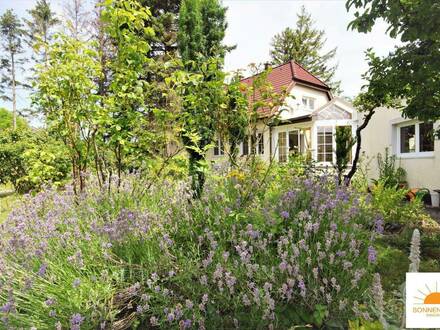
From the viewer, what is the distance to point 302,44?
93.0 ft

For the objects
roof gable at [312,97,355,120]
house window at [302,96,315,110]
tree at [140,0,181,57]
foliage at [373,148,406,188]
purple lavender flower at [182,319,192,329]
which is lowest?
purple lavender flower at [182,319,192,329]

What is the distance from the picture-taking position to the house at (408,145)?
851 cm

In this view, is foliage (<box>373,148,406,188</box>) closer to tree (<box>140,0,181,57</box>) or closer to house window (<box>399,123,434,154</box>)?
house window (<box>399,123,434,154</box>)

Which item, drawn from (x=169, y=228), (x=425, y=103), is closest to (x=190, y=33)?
(x=425, y=103)

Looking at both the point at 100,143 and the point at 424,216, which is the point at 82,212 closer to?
the point at 100,143

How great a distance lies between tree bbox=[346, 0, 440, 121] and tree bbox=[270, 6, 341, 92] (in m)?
25.9

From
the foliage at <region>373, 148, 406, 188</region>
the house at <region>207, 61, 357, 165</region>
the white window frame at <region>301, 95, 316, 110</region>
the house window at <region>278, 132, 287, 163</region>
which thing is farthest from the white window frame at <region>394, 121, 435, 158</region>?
the white window frame at <region>301, 95, 316, 110</region>

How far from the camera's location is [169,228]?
261 cm

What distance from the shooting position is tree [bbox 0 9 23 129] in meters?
31.0

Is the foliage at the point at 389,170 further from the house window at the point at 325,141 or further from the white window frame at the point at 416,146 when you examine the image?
the house window at the point at 325,141

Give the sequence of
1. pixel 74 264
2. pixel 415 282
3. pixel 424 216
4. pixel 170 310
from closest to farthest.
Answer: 1. pixel 415 282
2. pixel 170 310
3. pixel 74 264
4. pixel 424 216

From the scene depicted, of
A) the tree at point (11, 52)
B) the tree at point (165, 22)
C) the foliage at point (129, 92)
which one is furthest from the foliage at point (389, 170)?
the tree at point (11, 52)

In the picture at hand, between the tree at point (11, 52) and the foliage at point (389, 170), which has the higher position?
the tree at point (11, 52)

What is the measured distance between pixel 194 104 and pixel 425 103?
2893 millimetres
